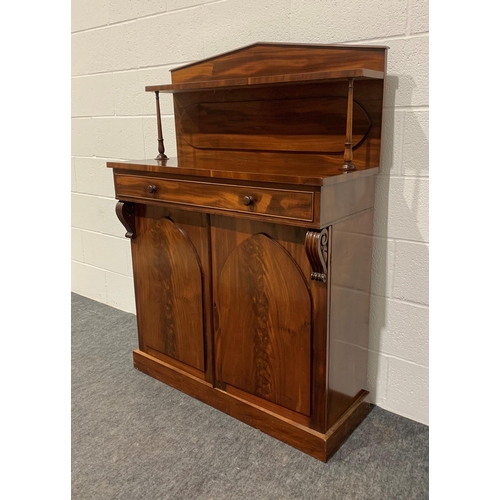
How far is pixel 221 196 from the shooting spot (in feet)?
5.31

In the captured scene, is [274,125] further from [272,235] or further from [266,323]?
[266,323]

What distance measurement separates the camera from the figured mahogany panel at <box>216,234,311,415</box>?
1.60 meters

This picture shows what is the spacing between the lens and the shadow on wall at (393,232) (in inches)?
65.1

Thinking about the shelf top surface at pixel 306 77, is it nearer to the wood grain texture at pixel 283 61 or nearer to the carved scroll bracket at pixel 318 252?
the wood grain texture at pixel 283 61

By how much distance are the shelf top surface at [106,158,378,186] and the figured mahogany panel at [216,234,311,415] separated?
0.23 meters

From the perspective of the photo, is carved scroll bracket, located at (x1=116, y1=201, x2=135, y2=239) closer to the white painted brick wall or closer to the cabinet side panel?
the white painted brick wall

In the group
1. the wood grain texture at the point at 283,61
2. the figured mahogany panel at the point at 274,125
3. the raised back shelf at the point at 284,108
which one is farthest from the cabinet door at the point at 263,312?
the wood grain texture at the point at 283,61

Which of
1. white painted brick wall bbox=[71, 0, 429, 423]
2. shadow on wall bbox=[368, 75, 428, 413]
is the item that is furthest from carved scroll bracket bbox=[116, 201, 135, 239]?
shadow on wall bbox=[368, 75, 428, 413]

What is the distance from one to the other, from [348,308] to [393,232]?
13.3 inches

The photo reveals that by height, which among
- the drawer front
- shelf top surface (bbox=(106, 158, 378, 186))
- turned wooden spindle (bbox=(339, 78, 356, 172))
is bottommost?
the drawer front

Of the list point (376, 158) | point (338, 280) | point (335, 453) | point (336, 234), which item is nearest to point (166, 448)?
point (335, 453)

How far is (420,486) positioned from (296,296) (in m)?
0.72

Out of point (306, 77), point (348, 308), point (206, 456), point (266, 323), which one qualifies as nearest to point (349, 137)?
point (306, 77)

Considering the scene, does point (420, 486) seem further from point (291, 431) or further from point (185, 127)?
point (185, 127)
